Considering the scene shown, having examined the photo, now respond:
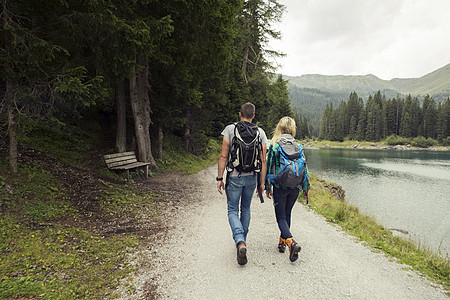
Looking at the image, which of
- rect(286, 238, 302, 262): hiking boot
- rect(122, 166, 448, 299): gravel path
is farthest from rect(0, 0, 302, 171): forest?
rect(286, 238, 302, 262): hiking boot

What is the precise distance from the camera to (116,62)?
6531 mm

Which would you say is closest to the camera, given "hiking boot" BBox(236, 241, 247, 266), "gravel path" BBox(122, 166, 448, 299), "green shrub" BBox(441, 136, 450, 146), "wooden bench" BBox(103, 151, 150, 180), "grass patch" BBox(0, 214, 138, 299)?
"grass patch" BBox(0, 214, 138, 299)

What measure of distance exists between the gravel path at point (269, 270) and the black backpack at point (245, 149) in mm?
1507

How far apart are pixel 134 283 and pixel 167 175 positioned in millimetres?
7307

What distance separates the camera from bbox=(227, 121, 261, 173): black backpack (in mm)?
3549

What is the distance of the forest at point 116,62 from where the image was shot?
505cm

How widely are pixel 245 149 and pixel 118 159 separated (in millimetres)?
6426

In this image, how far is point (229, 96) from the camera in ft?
65.6

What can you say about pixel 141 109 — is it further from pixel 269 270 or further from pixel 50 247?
pixel 269 270

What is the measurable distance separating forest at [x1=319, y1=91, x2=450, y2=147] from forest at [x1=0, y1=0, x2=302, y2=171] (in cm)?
9477

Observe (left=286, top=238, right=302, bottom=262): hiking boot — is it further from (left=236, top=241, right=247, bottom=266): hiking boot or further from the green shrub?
the green shrub

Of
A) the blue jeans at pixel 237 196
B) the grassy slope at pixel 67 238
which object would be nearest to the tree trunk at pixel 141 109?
the grassy slope at pixel 67 238

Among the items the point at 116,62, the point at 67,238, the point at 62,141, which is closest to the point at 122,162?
the point at 62,141

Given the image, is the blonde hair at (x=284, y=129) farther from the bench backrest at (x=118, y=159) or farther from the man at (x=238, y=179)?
the bench backrest at (x=118, y=159)
